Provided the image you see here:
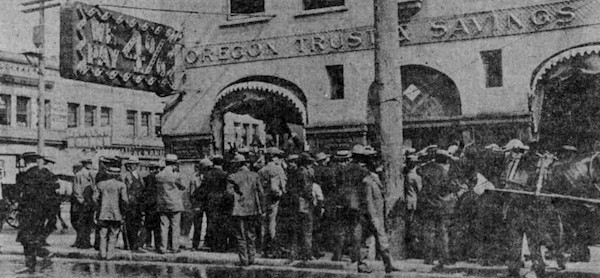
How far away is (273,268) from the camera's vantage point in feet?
36.3

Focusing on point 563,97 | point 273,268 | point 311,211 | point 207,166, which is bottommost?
point 273,268

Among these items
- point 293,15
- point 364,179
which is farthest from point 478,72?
point 364,179

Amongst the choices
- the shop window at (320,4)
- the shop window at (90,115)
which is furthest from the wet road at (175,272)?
the shop window at (90,115)

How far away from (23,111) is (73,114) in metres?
2.88

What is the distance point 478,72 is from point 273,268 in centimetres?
661

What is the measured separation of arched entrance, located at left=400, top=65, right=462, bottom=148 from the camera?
15.3 metres

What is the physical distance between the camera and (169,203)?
42.5 feet

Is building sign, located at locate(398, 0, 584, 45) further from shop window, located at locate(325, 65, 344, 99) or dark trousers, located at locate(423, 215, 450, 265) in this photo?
dark trousers, located at locate(423, 215, 450, 265)

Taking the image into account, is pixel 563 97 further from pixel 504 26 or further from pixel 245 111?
pixel 245 111

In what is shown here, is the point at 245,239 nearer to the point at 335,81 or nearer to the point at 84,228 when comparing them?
the point at 84,228

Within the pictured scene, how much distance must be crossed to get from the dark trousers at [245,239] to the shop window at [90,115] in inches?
1298

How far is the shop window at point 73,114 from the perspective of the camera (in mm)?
41625

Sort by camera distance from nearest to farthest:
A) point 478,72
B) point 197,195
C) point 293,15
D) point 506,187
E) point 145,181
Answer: point 506,187
point 197,195
point 145,181
point 478,72
point 293,15

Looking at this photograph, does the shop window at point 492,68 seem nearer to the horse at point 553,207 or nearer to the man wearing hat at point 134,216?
the horse at point 553,207
